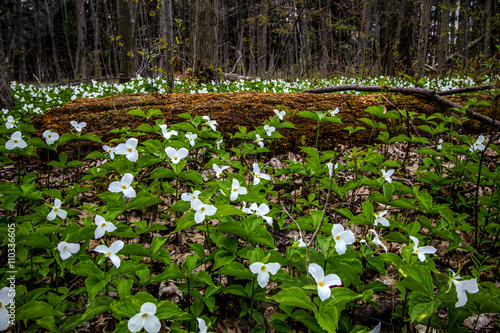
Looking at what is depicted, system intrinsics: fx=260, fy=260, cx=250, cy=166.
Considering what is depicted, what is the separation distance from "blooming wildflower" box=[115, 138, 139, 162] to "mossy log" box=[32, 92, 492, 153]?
4.93 feet

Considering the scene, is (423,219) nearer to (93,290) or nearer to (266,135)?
(266,135)

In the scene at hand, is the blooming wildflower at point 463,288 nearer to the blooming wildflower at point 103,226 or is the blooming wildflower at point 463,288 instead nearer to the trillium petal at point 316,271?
the trillium petal at point 316,271

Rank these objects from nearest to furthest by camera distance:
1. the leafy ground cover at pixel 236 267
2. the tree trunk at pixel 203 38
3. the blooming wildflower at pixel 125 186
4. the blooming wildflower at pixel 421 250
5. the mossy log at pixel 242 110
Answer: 1. the leafy ground cover at pixel 236 267
2. the blooming wildflower at pixel 421 250
3. the blooming wildflower at pixel 125 186
4. the mossy log at pixel 242 110
5. the tree trunk at pixel 203 38

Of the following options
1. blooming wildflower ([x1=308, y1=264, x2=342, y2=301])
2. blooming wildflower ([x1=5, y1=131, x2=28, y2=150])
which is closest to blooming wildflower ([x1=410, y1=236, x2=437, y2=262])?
blooming wildflower ([x1=308, y1=264, x2=342, y2=301])

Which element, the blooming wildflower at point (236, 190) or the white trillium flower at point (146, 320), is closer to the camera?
the white trillium flower at point (146, 320)

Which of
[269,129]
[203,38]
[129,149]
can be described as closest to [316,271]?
[129,149]

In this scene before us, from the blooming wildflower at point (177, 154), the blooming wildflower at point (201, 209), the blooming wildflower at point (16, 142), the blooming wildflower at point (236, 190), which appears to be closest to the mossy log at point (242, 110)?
the blooming wildflower at point (16, 142)

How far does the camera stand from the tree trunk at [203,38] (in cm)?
593

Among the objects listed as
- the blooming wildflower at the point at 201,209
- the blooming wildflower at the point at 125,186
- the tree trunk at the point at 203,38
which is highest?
the tree trunk at the point at 203,38

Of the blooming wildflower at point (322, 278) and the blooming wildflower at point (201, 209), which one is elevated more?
the blooming wildflower at point (201, 209)

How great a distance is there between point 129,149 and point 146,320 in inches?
42.4

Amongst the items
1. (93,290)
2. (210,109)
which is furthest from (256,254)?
(210,109)

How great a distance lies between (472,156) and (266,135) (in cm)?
176

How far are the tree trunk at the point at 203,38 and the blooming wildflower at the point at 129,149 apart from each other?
4.67 m
